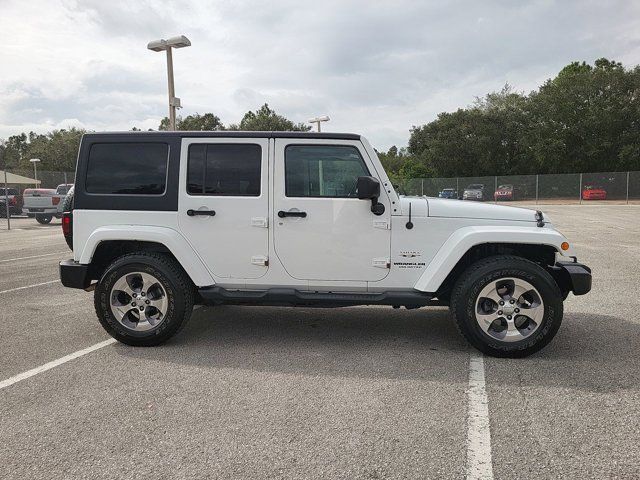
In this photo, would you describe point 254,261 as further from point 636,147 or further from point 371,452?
point 636,147

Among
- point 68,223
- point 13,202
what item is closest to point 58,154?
point 13,202

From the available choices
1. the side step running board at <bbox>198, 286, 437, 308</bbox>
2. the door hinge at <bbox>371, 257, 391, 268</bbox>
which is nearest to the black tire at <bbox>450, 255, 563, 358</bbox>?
the side step running board at <bbox>198, 286, 437, 308</bbox>

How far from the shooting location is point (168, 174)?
4.55 m

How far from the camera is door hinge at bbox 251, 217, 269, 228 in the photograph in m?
4.43

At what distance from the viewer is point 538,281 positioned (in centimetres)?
412

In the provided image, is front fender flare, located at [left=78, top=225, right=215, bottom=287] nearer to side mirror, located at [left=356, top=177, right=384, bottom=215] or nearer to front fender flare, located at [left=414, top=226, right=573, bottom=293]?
side mirror, located at [left=356, top=177, right=384, bottom=215]

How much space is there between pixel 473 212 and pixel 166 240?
9.05ft

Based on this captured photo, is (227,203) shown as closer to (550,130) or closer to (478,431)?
(478,431)

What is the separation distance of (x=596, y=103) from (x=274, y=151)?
48.6 meters

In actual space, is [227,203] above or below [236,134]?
below

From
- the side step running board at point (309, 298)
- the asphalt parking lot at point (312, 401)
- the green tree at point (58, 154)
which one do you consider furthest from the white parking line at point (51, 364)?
the green tree at point (58, 154)

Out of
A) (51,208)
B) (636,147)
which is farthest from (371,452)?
(636,147)

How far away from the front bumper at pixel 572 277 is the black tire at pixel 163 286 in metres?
3.34

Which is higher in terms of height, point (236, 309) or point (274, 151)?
point (274, 151)
